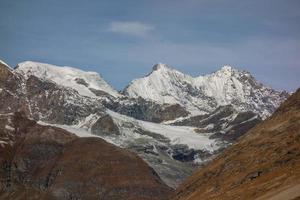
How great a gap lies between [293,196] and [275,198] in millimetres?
12988

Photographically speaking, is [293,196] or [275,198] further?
[275,198]

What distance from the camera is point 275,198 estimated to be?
191000 mm

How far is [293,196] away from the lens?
178 metres
